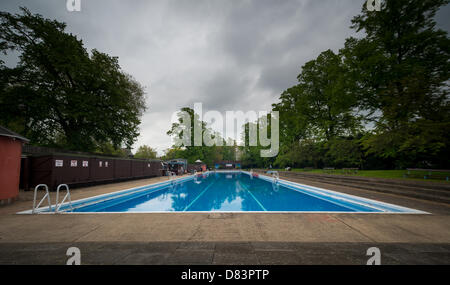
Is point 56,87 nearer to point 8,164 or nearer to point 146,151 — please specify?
point 8,164

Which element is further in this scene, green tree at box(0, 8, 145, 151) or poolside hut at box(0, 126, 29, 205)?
green tree at box(0, 8, 145, 151)

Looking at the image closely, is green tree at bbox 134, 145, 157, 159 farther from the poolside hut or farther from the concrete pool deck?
the concrete pool deck

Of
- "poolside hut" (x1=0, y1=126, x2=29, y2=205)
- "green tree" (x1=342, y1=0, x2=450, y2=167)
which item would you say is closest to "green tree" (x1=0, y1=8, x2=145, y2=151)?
"poolside hut" (x1=0, y1=126, x2=29, y2=205)

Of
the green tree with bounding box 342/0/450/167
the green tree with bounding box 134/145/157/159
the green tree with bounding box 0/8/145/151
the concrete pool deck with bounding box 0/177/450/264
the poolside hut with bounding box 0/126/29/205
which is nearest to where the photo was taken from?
the concrete pool deck with bounding box 0/177/450/264

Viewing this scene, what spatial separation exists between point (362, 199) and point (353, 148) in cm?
1302

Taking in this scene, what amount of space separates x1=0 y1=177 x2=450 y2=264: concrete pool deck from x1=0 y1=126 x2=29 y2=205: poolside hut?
6.74 feet

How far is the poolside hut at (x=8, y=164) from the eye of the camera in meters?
5.98

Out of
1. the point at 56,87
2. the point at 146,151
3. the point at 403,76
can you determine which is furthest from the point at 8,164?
the point at 146,151

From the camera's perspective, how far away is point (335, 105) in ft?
55.1

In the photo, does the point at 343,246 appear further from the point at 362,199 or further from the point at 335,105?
the point at 335,105

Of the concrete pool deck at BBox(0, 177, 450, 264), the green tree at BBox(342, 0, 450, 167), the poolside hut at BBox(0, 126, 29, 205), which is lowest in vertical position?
the concrete pool deck at BBox(0, 177, 450, 264)

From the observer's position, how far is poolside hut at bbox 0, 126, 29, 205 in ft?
19.6

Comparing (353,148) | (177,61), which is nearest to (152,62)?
(177,61)

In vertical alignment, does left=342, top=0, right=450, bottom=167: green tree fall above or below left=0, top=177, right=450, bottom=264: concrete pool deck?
above
